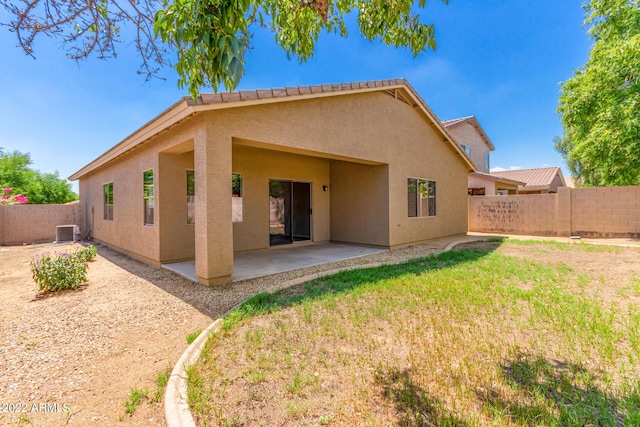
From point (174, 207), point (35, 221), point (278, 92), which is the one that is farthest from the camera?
point (35, 221)

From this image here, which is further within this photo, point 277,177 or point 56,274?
point 277,177

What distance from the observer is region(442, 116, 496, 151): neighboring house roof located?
882 inches

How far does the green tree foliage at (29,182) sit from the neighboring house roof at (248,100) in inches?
554

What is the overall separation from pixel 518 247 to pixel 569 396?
922 cm

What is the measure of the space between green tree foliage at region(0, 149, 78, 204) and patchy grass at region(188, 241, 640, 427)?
24972mm

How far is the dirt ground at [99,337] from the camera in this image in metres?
2.54

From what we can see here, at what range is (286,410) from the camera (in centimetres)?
238

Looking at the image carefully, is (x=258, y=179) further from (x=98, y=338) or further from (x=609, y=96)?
(x=609, y=96)

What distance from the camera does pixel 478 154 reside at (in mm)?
25438

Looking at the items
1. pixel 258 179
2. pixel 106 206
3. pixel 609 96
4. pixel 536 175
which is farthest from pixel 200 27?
pixel 536 175

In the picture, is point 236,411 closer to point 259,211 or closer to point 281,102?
point 281,102

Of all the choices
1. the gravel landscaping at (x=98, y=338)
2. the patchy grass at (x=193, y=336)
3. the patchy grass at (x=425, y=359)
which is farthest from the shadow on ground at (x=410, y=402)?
the patchy grass at (x=193, y=336)

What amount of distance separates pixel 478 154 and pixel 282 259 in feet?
77.9

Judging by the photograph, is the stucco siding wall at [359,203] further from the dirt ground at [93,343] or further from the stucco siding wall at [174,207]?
the dirt ground at [93,343]
